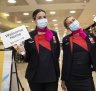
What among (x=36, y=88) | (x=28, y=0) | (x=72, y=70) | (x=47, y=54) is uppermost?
(x=28, y=0)

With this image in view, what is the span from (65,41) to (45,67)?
0.49 metres

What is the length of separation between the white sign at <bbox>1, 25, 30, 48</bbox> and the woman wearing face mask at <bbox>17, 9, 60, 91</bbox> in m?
0.09

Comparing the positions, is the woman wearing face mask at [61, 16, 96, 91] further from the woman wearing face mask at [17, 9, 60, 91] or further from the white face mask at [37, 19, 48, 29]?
the white face mask at [37, 19, 48, 29]

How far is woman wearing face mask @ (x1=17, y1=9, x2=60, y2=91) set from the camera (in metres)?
2.88

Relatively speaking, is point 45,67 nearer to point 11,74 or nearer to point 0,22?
point 11,74

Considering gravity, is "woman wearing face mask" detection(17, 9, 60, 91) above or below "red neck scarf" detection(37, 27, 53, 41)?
below

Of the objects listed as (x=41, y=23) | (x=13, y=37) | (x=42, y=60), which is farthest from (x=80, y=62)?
(x=13, y=37)

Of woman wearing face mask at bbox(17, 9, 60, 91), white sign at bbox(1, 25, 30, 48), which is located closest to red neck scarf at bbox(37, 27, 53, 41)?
woman wearing face mask at bbox(17, 9, 60, 91)

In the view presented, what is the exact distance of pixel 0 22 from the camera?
14312 mm

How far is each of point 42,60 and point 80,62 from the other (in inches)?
18.6

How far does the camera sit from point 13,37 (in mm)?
2963

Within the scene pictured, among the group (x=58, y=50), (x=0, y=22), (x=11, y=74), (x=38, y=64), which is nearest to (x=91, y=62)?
(x=58, y=50)

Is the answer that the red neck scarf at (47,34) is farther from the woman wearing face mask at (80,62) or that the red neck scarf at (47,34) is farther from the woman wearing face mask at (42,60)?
the woman wearing face mask at (80,62)

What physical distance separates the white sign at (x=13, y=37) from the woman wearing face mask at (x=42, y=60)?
0.09 m
